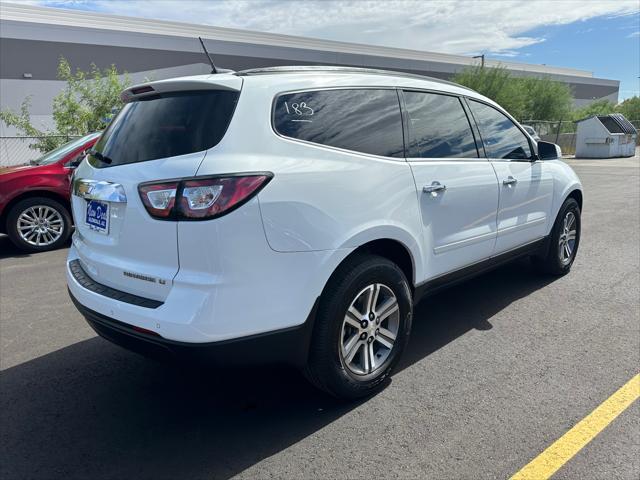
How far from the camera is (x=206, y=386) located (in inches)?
128

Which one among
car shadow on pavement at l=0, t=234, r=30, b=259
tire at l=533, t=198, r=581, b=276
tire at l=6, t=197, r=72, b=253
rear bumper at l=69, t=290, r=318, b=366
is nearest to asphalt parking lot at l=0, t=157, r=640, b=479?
rear bumper at l=69, t=290, r=318, b=366

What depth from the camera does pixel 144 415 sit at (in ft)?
9.62

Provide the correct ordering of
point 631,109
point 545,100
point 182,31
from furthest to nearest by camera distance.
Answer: point 631,109, point 545,100, point 182,31

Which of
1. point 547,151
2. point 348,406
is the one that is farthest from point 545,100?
point 348,406

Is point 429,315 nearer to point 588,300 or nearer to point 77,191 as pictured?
point 588,300

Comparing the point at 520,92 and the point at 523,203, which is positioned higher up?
the point at 520,92

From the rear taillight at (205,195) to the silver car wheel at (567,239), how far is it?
3.88 metres

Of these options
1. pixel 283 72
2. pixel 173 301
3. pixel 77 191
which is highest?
pixel 283 72

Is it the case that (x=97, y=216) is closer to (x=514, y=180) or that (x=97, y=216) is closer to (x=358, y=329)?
(x=358, y=329)

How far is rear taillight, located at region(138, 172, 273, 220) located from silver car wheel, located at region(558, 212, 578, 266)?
12.7 ft

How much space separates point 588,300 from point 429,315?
1.53 metres

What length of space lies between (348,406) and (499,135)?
Answer: 2643mm

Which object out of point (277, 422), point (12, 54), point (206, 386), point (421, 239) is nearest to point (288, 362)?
point (277, 422)

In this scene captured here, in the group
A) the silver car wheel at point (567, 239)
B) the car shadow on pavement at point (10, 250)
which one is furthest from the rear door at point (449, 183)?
the car shadow on pavement at point (10, 250)
